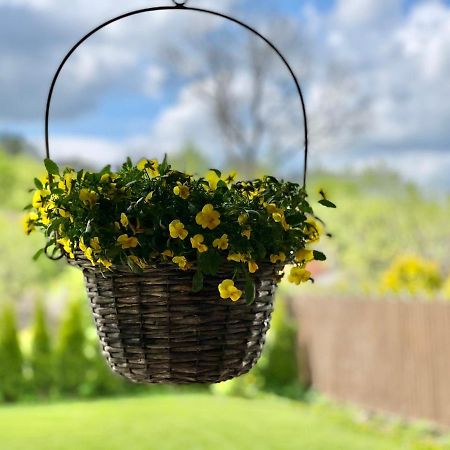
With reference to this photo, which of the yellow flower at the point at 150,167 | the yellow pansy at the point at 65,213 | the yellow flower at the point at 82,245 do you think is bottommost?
the yellow flower at the point at 82,245

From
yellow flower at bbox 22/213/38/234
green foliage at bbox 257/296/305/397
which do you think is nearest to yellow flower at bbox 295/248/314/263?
yellow flower at bbox 22/213/38/234

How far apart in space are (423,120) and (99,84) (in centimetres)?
729

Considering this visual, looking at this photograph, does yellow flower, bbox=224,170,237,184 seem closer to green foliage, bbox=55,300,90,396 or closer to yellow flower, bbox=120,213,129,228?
yellow flower, bbox=120,213,129,228

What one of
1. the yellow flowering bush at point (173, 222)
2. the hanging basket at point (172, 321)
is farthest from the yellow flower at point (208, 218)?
the hanging basket at point (172, 321)

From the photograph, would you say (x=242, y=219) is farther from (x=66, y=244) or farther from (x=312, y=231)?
(x=66, y=244)

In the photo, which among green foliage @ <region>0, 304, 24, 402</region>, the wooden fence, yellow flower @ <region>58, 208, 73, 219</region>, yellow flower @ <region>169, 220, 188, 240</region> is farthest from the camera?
green foliage @ <region>0, 304, 24, 402</region>

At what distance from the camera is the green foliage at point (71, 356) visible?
9148 millimetres

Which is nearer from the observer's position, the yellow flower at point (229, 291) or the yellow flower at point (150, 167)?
the yellow flower at point (229, 291)

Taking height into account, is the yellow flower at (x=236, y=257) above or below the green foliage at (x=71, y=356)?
above

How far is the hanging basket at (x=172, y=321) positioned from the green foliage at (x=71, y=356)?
757cm

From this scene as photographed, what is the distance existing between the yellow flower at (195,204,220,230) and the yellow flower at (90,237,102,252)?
21cm

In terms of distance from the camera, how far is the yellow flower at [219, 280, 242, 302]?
161cm

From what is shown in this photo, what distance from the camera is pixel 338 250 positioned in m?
17.8

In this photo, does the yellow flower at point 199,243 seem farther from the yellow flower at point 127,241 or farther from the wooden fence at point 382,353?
the wooden fence at point 382,353
